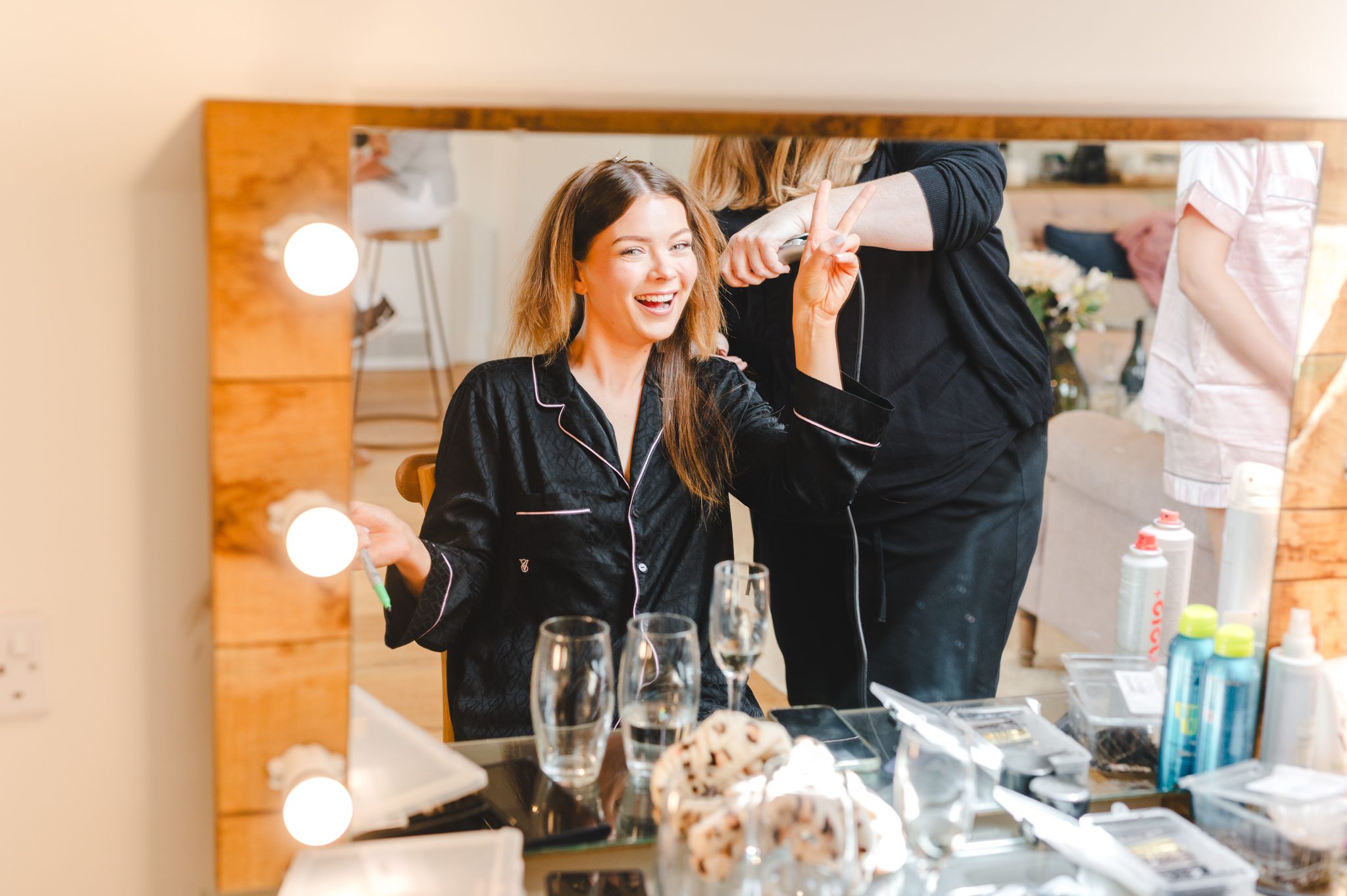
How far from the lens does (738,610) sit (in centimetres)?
113

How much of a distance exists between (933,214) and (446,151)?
18.5 inches

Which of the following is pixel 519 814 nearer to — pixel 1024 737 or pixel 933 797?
pixel 933 797

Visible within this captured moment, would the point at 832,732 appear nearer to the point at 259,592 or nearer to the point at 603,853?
the point at 603,853

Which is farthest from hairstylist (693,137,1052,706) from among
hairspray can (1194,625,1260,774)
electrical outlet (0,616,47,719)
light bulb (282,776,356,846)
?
electrical outlet (0,616,47,719)

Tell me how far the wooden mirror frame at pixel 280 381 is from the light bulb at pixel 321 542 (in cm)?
1

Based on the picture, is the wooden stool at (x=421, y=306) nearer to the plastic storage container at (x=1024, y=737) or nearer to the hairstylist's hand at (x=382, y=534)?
the hairstylist's hand at (x=382, y=534)

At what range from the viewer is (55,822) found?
1.08m

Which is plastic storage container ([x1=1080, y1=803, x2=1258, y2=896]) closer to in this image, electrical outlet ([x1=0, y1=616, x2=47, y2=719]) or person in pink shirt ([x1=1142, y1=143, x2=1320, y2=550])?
person in pink shirt ([x1=1142, y1=143, x2=1320, y2=550])

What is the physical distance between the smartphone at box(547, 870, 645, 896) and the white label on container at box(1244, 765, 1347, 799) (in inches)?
24.5

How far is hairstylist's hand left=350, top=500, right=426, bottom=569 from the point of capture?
41.4 inches

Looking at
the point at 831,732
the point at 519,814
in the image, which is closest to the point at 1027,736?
the point at 831,732

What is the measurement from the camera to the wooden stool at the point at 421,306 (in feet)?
3.31

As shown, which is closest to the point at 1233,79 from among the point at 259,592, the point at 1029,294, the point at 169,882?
the point at 1029,294

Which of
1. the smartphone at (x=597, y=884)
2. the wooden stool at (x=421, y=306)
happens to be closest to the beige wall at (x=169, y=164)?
the wooden stool at (x=421, y=306)
